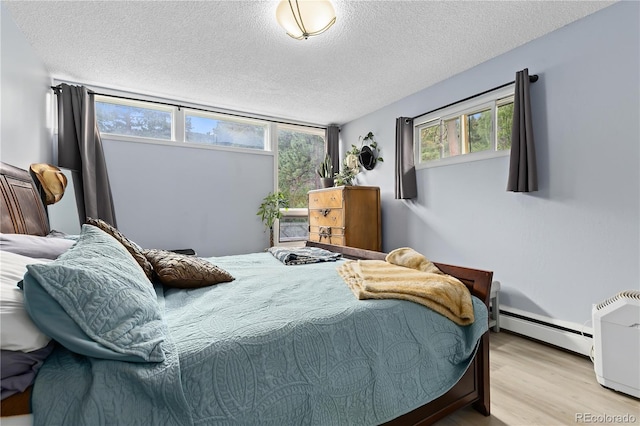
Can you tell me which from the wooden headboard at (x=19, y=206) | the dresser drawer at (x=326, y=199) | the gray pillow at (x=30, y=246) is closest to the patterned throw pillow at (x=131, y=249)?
the gray pillow at (x=30, y=246)

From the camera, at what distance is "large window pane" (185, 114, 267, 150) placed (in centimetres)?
397

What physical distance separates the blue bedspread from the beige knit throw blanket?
1.6 inches

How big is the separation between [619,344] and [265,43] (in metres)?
3.16

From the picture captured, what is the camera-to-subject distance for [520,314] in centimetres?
262

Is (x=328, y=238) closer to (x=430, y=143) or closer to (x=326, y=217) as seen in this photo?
(x=326, y=217)

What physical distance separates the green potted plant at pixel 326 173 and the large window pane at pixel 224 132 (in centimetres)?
90

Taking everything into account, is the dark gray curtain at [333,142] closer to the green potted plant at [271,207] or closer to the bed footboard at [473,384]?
the green potted plant at [271,207]

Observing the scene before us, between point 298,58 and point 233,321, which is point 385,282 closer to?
point 233,321

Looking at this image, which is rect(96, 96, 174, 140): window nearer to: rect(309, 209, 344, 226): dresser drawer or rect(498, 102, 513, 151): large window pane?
rect(309, 209, 344, 226): dresser drawer

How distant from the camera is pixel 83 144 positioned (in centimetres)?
312

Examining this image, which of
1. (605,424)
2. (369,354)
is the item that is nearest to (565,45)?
(605,424)

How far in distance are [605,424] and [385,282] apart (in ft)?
4.19

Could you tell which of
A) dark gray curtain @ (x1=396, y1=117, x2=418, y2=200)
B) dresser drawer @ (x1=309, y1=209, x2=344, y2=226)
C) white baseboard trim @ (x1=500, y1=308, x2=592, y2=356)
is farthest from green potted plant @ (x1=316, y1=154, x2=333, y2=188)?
white baseboard trim @ (x1=500, y1=308, x2=592, y2=356)

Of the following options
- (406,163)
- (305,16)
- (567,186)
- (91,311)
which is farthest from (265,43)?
(567,186)
